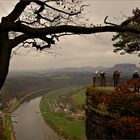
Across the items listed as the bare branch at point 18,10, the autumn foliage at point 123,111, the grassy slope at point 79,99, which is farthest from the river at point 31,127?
the bare branch at point 18,10

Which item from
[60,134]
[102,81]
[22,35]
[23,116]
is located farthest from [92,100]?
[23,116]

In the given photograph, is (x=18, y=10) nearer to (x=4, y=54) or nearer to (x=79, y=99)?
(x=4, y=54)

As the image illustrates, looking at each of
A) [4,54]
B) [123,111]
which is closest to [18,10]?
[4,54]

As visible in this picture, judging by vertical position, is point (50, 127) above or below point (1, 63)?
below

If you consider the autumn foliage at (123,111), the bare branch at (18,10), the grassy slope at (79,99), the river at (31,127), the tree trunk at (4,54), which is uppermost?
the bare branch at (18,10)

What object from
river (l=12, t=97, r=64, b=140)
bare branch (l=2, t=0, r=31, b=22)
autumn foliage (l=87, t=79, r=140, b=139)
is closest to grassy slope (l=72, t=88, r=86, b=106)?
river (l=12, t=97, r=64, b=140)

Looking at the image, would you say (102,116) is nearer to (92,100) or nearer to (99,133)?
(99,133)

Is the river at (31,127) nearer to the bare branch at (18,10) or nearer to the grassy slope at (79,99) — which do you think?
the grassy slope at (79,99)

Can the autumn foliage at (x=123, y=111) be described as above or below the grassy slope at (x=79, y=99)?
above
